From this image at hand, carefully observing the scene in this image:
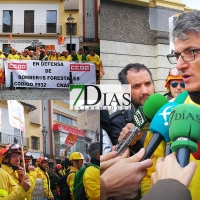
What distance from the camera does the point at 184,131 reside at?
0.90m

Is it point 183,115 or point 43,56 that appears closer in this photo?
point 183,115

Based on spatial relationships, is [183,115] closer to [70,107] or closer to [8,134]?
[70,107]

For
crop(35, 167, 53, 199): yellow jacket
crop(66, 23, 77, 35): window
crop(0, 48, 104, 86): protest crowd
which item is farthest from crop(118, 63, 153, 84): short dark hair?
crop(35, 167, 53, 199): yellow jacket

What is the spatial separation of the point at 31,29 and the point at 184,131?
1395 millimetres

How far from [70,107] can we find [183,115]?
1.28 meters

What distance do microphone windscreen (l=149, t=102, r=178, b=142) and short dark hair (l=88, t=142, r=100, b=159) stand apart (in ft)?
2.82

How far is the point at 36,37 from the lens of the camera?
6.82 ft

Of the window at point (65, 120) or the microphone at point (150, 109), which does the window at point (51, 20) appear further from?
the microphone at point (150, 109)

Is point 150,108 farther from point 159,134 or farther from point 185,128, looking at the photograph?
point 185,128

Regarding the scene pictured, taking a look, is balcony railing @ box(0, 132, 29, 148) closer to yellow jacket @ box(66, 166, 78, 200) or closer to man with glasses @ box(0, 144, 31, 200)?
man with glasses @ box(0, 144, 31, 200)

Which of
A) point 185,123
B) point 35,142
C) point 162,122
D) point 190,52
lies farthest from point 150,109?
point 35,142

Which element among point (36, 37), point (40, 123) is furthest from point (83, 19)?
point (40, 123)

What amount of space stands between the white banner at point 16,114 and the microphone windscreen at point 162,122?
116 centimetres

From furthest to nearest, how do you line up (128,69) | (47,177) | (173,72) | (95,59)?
(47,177) < (95,59) < (128,69) < (173,72)
